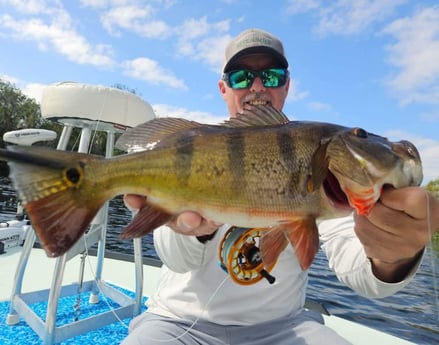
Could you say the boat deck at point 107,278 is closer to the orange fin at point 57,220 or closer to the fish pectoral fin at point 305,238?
the orange fin at point 57,220

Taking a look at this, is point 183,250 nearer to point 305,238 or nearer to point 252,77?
point 305,238

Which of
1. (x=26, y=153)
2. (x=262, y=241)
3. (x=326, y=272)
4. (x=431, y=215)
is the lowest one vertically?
(x=326, y=272)

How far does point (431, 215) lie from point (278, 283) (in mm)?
1454

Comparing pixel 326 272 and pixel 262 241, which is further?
pixel 326 272

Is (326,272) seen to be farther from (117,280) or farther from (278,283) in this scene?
(278,283)

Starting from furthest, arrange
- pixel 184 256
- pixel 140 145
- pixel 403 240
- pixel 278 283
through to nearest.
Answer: pixel 278 283 < pixel 184 256 < pixel 140 145 < pixel 403 240

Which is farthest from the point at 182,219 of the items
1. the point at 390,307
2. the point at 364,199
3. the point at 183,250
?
the point at 390,307

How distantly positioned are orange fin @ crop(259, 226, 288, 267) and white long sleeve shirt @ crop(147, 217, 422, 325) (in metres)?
0.76

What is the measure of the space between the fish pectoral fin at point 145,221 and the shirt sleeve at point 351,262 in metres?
1.29

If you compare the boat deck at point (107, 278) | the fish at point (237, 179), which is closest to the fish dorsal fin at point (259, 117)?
the fish at point (237, 179)

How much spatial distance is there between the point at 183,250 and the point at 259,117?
1.09 m

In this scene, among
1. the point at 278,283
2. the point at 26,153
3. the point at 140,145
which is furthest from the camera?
the point at 278,283

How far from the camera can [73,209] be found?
1.59 metres

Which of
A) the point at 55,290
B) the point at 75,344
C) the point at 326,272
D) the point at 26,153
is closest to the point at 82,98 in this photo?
the point at 55,290
